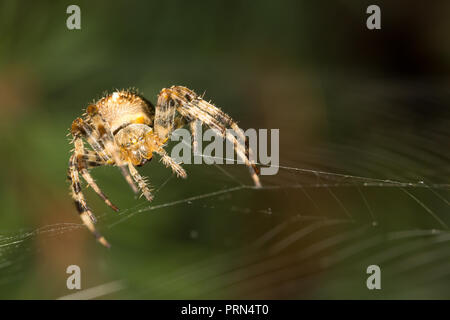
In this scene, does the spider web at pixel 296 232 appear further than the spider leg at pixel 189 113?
No

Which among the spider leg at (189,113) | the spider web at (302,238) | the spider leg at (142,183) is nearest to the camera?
the spider web at (302,238)

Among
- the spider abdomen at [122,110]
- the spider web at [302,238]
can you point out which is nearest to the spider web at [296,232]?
the spider web at [302,238]

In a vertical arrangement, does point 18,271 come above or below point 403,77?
below

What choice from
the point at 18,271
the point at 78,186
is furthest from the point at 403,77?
the point at 18,271

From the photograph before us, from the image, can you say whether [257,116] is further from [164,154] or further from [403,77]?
[403,77]

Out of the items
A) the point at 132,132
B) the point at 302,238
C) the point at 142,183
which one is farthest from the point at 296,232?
the point at 132,132

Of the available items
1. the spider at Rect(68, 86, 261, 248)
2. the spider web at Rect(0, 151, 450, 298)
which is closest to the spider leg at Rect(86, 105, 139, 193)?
the spider at Rect(68, 86, 261, 248)

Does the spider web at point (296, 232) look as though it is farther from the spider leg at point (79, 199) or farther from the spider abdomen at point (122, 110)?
the spider abdomen at point (122, 110)

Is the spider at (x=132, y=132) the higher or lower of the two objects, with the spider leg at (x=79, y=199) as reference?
higher
